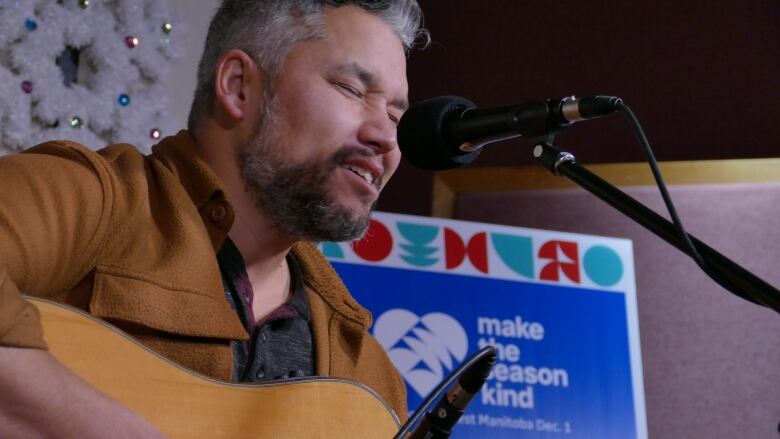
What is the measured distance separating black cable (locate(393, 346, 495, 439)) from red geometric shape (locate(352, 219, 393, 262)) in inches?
59.6

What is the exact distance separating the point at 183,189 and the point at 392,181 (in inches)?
91.0

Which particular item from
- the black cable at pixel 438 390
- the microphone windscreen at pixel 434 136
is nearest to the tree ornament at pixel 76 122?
the microphone windscreen at pixel 434 136

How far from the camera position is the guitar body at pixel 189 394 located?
3.78 ft

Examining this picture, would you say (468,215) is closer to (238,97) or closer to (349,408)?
(238,97)

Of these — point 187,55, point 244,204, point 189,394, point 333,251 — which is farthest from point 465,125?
point 187,55

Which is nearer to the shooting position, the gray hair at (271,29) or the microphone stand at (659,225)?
the microphone stand at (659,225)

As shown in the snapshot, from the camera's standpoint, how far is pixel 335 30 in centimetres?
166

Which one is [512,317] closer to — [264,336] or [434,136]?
[264,336]

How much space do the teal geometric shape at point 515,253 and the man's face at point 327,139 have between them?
1.21m

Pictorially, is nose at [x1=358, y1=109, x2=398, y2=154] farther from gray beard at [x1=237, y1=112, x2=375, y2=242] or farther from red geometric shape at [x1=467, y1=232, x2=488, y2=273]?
red geometric shape at [x1=467, y1=232, x2=488, y2=273]

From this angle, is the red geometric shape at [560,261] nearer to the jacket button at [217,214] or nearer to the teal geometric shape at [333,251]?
the teal geometric shape at [333,251]

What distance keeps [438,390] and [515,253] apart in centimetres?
174

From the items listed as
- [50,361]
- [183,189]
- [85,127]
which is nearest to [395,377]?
[183,189]

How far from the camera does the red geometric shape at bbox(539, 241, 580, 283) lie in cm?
283
